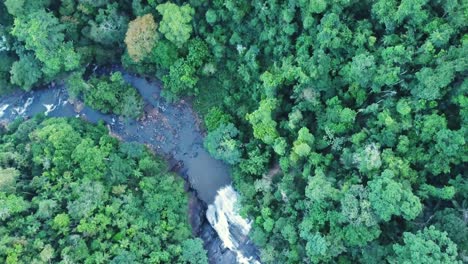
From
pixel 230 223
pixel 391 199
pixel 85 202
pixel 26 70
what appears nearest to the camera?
pixel 391 199

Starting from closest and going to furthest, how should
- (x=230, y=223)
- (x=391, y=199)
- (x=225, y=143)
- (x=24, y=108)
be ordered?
(x=391, y=199)
(x=225, y=143)
(x=230, y=223)
(x=24, y=108)

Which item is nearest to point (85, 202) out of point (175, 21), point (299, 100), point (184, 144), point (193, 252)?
point (193, 252)

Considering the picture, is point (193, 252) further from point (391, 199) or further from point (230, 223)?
point (391, 199)

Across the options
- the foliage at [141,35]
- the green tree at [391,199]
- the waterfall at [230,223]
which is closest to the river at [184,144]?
the waterfall at [230,223]

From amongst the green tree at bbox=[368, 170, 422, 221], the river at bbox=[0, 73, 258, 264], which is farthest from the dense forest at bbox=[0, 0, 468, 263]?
the river at bbox=[0, 73, 258, 264]

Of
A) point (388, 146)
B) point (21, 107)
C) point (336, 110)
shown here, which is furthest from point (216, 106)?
point (21, 107)

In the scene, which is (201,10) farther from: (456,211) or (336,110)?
(456,211)

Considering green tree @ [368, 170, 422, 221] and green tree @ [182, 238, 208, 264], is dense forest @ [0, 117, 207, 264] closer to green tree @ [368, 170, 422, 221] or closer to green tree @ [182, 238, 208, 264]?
green tree @ [182, 238, 208, 264]
